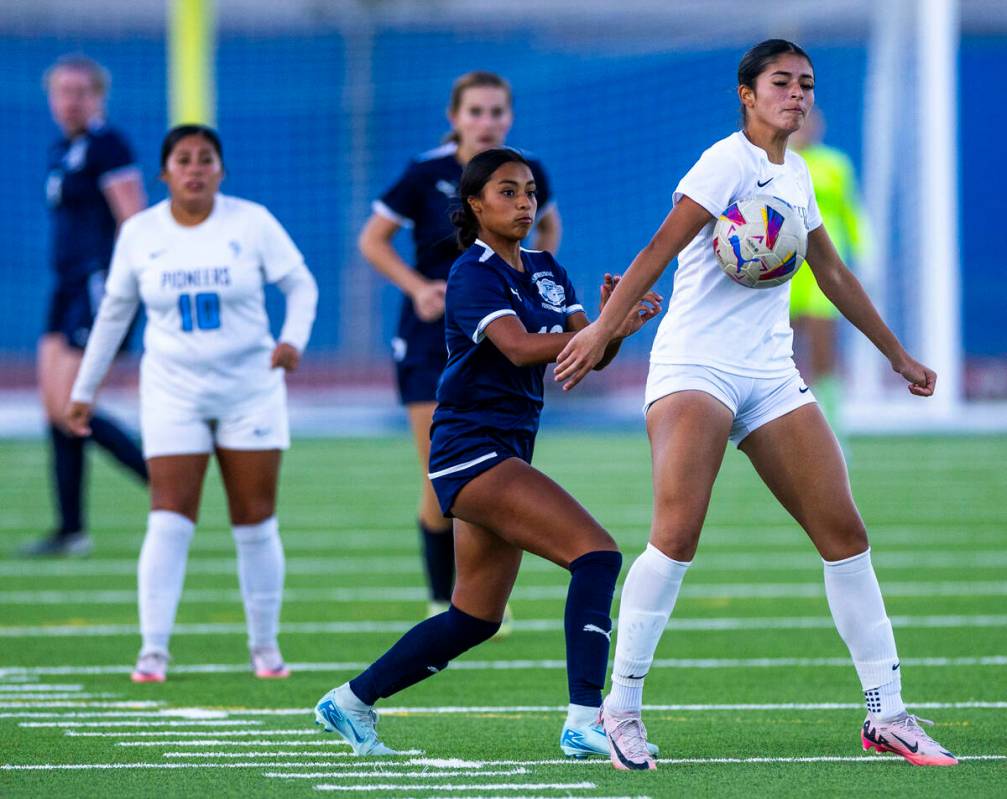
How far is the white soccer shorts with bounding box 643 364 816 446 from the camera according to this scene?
513 cm

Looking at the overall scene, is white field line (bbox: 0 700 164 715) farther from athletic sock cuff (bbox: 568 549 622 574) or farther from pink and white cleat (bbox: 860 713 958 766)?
pink and white cleat (bbox: 860 713 958 766)

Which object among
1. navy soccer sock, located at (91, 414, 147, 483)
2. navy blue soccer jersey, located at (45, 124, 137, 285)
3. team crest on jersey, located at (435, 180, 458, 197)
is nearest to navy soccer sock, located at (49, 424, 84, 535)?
navy soccer sock, located at (91, 414, 147, 483)

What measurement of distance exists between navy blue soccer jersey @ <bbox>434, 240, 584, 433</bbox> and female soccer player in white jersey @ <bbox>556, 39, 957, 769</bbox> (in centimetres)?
Answer: 31

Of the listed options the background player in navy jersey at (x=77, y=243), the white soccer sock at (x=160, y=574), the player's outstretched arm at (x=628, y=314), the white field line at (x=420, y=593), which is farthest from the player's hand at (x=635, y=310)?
the background player in navy jersey at (x=77, y=243)

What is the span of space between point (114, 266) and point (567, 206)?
60.4 ft

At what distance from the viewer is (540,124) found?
26.7 m

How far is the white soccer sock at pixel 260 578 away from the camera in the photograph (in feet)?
23.4

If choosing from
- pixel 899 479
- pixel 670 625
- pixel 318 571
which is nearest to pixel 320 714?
pixel 670 625

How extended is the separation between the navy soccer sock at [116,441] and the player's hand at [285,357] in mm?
3928

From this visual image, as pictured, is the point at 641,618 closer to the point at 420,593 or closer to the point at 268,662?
the point at 268,662

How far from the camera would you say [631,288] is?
498 centimetres

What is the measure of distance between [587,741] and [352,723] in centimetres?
67

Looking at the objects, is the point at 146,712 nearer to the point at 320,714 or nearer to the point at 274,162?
the point at 320,714

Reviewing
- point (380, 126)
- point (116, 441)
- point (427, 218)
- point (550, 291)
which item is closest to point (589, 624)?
point (550, 291)
